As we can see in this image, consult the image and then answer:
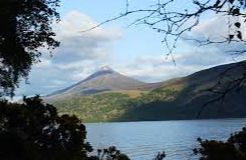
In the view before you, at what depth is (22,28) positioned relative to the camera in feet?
94.6

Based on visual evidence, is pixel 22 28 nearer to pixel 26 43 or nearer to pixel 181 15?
pixel 26 43

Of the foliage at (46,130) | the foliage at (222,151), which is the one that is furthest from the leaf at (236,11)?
the foliage at (46,130)

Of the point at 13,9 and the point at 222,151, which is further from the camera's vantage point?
the point at 13,9

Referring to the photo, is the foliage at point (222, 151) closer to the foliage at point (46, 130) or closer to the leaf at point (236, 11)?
the foliage at point (46, 130)

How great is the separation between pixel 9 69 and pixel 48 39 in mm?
2937

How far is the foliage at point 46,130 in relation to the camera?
24.5 meters

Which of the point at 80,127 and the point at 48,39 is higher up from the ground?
the point at 48,39

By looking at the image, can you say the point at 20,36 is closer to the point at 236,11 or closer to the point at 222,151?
the point at 222,151

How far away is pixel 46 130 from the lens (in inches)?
1001

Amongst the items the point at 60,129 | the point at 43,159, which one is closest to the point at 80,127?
the point at 60,129

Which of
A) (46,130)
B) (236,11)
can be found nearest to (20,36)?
(46,130)

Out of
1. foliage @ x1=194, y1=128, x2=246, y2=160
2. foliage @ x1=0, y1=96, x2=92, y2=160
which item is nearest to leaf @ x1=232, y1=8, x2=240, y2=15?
foliage @ x1=194, y1=128, x2=246, y2=160

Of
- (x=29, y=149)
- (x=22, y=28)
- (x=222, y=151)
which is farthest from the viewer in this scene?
(x=22, y=28)

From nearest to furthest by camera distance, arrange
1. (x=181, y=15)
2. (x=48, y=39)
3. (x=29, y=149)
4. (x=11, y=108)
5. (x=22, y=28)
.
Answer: (x=181, y=15)
(x=29, y=149)
(x=11, y=108)
(x=22, y=28)
(x=48, y=39)
